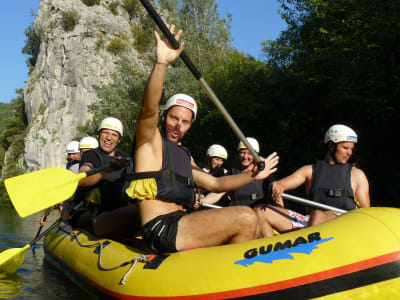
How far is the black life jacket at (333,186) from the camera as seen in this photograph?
15.1 ft

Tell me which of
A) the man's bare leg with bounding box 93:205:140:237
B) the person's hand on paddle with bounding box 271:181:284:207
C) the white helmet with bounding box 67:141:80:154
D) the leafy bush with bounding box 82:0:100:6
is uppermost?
the leafy bush with bounding box 82:0:100:6

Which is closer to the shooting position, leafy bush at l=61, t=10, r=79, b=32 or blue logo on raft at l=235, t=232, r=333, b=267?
blue logo on raft at l=235, t=232, r=333, b=267

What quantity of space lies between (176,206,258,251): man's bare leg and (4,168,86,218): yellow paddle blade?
167cm

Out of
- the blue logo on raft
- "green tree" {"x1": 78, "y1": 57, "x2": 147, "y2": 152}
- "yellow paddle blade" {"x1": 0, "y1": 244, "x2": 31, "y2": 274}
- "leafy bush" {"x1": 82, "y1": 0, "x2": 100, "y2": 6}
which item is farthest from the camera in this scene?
"leafy bush" {"x1": 82, "y1": 0, "x2": 100, "y2": 6}

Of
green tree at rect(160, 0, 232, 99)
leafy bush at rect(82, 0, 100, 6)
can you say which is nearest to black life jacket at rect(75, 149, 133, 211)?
green tree at rect(160, 0, 232, 99)

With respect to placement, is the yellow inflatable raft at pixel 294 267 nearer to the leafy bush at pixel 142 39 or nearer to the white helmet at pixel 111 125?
the white helmet at pixel 111 125

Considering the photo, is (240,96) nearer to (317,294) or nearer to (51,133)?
(317,294)

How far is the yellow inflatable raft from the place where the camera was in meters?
2.72

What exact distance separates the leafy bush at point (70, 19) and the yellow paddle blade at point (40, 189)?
42.9 m

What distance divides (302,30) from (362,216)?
63.9ft

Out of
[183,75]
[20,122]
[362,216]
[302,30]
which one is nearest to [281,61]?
[302,30]

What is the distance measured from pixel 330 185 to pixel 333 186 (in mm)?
34

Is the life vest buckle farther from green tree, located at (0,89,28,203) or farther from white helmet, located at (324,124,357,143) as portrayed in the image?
green tree, located at (0,89,28,203)

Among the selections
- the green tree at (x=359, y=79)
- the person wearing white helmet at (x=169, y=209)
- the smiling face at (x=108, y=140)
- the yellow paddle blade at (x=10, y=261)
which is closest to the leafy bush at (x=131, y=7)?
the green tree at (x=359, y=79)
